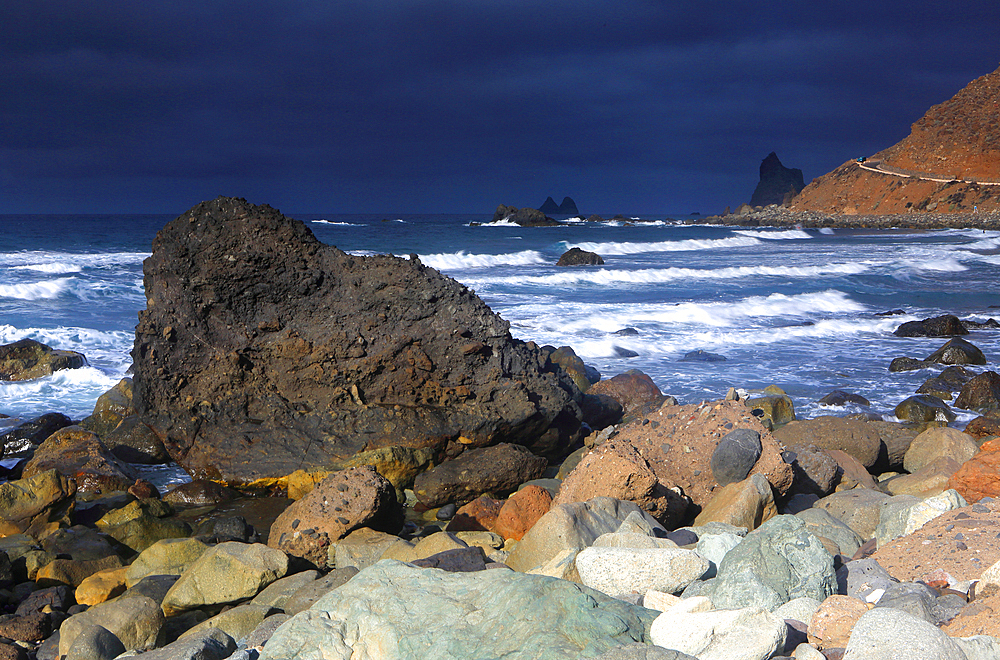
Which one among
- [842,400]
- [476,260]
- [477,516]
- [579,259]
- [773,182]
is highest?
[773,182]

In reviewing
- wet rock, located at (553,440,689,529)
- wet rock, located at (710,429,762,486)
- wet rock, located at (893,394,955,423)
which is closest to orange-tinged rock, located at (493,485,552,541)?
wet rock, located at (553,440,689,529)

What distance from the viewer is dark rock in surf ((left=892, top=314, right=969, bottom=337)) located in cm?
1240

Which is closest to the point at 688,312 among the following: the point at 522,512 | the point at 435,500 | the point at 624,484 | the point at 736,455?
the point at 435,500

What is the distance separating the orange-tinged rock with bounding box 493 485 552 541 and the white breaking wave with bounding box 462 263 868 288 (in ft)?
52.6

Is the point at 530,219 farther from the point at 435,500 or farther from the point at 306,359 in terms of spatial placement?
the point at 435,500

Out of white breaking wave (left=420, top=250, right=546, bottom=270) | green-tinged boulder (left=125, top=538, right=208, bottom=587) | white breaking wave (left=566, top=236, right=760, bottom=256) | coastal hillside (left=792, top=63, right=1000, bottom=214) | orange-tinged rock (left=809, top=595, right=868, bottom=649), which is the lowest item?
green-tinged boulder (left=125, top=538, right=208, bottom=587)

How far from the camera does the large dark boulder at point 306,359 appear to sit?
6203mm

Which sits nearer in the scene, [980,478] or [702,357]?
[980,478]

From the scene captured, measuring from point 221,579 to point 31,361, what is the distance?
23.4 ft

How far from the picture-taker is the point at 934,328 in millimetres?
12500

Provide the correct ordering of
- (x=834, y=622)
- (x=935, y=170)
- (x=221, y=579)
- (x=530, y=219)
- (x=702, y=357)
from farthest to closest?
1. (x=935, y=170)
2. (x=530, y=219)
3. (x=702, y=357)
4. (x=221, y=579)
5. (x=834, y=622)

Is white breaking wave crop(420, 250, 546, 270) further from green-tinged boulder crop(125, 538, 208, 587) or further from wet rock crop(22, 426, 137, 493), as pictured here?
green-tinged boulder crop(125, 538, 208, 587)

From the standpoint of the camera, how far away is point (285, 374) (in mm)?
6445

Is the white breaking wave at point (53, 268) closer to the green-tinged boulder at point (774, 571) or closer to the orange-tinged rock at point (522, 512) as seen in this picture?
the orange-tinged rock at point (522, 512)
